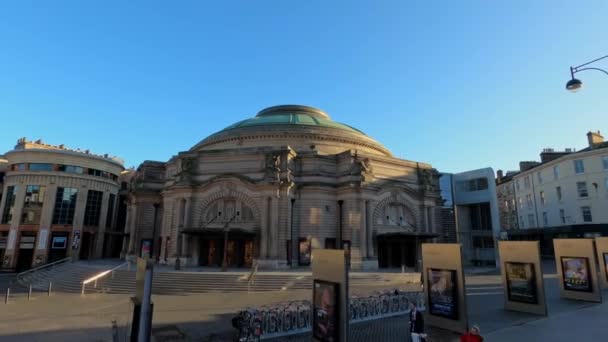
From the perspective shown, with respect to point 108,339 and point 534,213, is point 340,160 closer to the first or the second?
point 108,339

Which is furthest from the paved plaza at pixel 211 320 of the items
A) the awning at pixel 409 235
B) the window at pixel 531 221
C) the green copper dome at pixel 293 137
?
the window at pixel 531 221

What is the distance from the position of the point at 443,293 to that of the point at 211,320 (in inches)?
386

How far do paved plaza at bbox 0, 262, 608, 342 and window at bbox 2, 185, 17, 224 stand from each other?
37.8 metres

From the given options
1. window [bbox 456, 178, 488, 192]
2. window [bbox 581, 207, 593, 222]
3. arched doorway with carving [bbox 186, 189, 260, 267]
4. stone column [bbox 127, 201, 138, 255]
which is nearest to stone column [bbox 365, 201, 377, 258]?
arched doorway with carving [bbox 186, 189, 260, 267]

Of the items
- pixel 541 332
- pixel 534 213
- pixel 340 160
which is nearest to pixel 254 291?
pixel 541 332

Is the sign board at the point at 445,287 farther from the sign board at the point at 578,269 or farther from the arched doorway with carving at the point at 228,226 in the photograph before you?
the arched doorway with carving at the point at 228,226

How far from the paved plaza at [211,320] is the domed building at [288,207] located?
504 inches

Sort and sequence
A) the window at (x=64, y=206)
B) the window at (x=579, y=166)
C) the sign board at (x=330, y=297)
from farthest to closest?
the window at (x=64, y=206)
the window at (x=579, y=166)
the sign board at (x=330, y=297)

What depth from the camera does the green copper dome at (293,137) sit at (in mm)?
42656

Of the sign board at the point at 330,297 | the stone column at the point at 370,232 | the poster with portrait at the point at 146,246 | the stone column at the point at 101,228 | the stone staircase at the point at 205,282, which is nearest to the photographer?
the sign board at the point at 330,297

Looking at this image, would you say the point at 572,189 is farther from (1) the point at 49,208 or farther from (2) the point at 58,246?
(1) the point at 49,208

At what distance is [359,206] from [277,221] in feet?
28.9

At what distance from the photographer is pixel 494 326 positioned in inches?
525

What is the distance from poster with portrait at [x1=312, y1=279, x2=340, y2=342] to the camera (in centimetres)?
985
